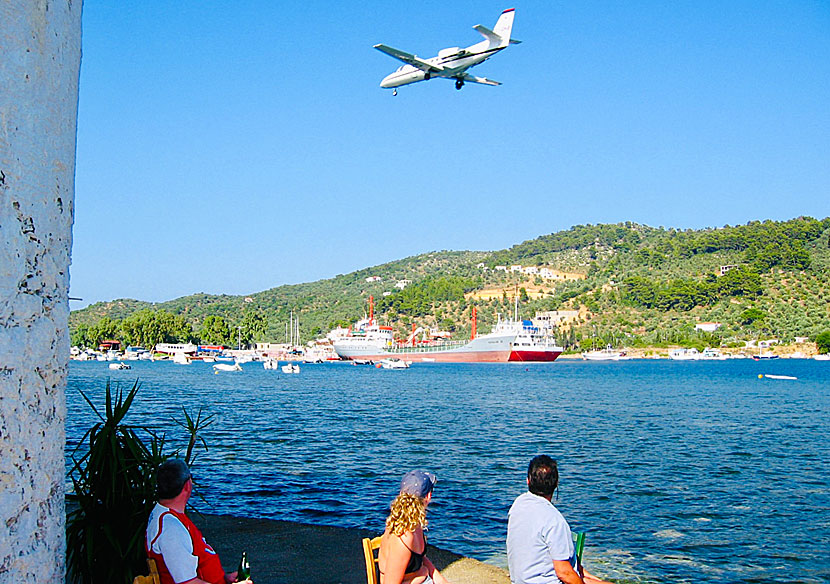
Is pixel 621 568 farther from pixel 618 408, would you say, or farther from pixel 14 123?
pixel 618 408

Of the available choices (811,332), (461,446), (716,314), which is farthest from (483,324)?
(461,446)

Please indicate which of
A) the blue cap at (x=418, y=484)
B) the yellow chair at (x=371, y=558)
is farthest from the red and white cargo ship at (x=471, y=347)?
the blue cap at (x=418, y=484)

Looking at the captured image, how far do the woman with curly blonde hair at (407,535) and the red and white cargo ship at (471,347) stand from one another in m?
113

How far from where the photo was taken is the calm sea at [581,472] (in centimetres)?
1106

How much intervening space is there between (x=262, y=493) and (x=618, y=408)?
28007 millimetres

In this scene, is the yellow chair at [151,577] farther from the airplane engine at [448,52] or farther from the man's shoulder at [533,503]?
the airplane engine at [448,52]

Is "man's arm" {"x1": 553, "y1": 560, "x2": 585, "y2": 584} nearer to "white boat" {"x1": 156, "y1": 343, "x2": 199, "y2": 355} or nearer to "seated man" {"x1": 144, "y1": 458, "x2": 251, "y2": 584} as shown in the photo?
"seated man" {"x1": 144, "y1": 458, "x2": 251, "y2": 584}

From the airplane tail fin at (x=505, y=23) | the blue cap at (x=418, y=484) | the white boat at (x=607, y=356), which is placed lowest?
the white boat at (x=607, y=356)

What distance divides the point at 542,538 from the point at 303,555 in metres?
3.77

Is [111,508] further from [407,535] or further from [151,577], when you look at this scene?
[407,535]

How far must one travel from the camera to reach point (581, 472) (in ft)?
58.9

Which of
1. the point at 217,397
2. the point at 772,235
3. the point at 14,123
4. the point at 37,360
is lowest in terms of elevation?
the point at 217,397

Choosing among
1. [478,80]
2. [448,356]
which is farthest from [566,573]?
[448,356]

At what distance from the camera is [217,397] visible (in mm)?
45094
